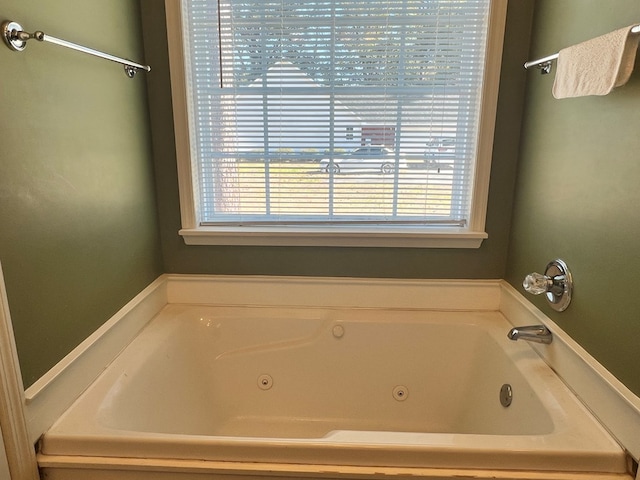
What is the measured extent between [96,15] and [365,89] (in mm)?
1008

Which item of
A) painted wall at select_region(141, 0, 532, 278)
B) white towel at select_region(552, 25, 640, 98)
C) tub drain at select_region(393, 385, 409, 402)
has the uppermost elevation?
white towel at select_region(552, 25, 640, 98)

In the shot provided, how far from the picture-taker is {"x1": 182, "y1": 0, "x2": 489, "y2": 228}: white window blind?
5.70 ft

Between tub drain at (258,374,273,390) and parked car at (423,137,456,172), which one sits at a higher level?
parked car at (423,137,456,172)

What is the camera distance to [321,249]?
1945mm

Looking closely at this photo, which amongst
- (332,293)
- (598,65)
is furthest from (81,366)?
(598,65)

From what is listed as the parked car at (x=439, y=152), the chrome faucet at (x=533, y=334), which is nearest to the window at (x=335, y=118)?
the parked car at (x=439, y=152)

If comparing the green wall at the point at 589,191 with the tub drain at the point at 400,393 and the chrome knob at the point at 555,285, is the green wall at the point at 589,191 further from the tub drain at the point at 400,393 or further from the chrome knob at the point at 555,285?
the tub drain at the point at 400,393

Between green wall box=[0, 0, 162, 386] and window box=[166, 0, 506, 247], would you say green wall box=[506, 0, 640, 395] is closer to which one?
window box=[166, 0, 506, 247]

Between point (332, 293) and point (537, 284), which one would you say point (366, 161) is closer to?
point (332, 293)

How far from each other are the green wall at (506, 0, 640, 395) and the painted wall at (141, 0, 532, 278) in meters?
0.10

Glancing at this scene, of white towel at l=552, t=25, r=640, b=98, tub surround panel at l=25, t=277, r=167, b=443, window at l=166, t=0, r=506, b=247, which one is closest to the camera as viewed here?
white towel at l=552, t=25, r=640, b=98

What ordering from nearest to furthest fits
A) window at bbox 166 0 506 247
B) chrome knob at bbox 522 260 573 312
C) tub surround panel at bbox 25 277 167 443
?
tub surround panel at bbox 25 277 167 443, chrome knob at bbox 522 260 573 312, window at bbox 166 0 506 247

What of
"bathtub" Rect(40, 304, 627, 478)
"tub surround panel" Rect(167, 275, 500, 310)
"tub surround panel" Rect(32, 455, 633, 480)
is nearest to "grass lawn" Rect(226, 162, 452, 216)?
"tub surround panel" Rect(167, 275, 500, 310)

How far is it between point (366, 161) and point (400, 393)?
40.1 inches
